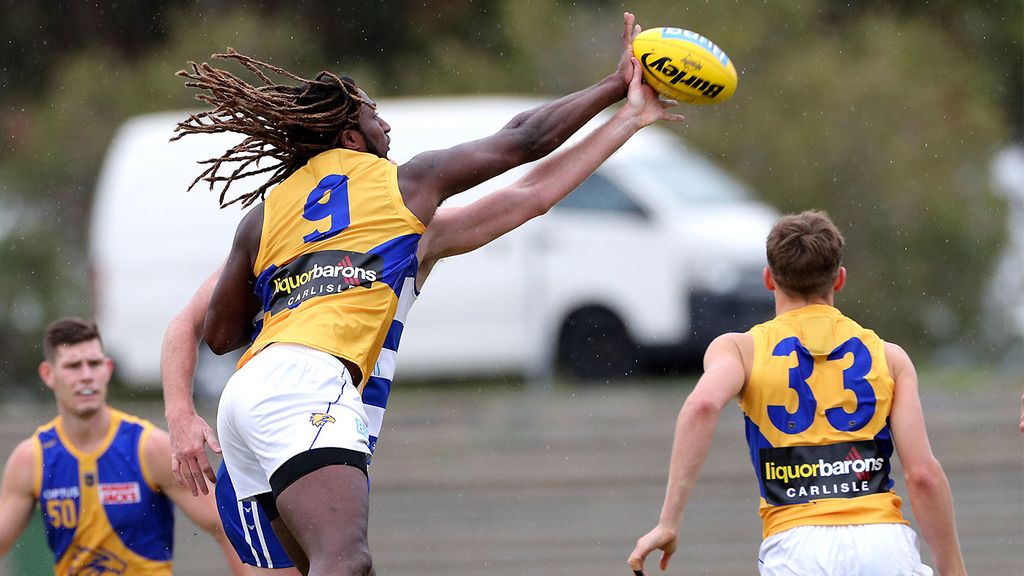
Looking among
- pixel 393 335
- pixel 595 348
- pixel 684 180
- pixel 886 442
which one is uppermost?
pixel 684 180

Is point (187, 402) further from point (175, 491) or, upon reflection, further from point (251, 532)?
point (175, 491)

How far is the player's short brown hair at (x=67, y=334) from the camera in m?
6.32

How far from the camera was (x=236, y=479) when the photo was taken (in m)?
4.34

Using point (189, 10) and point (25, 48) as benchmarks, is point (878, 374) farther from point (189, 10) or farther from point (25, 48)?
point (25, 48)

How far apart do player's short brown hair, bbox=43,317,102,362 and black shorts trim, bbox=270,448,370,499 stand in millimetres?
2557

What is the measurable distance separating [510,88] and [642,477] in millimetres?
7919

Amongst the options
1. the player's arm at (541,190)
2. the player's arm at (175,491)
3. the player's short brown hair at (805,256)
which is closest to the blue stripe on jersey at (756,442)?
the player's short brown hair at (805,256)

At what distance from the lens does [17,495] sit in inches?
240

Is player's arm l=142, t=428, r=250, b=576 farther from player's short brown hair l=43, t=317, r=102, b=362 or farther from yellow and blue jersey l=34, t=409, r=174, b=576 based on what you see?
player's short brown hair l=43, t=317, r=102, b=362

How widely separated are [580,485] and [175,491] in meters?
5.17

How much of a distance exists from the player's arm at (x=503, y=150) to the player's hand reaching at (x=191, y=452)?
934mm

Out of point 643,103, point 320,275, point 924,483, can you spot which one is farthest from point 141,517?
point 924,483

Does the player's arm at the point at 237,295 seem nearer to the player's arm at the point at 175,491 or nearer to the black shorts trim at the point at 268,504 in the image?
the black shorts trim at the point at 268,504

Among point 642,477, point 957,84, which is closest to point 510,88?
point 957,84
